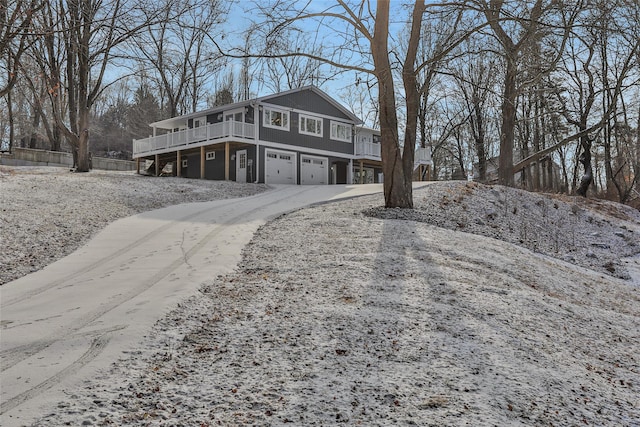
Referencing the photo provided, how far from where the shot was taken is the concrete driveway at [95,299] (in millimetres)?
2826

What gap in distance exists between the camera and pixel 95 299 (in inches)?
181

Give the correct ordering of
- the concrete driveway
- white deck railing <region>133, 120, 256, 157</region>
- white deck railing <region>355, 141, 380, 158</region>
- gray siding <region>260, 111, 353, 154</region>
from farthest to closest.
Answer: white deck railing <region>355, 141, 380, 158</region>
gray siding <region>260, 111, 353, 154</region>
white deck railing <region>133, 120, 256, 157</region>
the concrete driveway

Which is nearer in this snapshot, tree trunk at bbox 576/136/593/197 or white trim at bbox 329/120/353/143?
tree trunk at bbox 576/136/593/197

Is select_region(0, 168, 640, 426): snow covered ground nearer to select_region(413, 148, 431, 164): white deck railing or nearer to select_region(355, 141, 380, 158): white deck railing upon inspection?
select_region(355, 141, 380, 158): white deck railing

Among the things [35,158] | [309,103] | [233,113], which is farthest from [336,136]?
[35,158]

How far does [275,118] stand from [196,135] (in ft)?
15.1

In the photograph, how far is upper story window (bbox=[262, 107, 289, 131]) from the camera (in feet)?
77.0

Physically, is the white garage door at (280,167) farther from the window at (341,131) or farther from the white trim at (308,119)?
the window at (341,131)

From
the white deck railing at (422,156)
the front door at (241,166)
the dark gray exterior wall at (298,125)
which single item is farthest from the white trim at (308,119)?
the white deck railing at (422,156)

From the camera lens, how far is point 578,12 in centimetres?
832

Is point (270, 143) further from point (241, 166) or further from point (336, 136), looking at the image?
point (336, 136)

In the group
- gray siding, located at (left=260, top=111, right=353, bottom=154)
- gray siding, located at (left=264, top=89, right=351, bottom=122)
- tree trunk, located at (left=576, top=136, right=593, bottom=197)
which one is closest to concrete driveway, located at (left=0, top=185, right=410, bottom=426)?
gray siding, located at (left=260, top=111, right=353, bottom=154)

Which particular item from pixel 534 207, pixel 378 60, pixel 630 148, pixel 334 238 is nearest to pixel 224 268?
pixel 334 238

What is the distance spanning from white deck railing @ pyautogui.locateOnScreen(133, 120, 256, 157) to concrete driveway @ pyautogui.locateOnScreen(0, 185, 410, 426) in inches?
534
